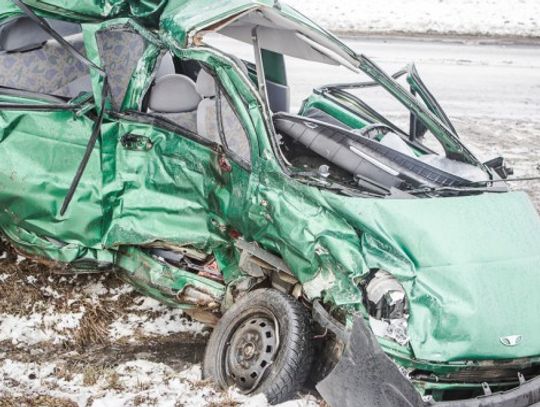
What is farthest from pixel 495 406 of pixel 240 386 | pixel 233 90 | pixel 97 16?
pixel 97 16

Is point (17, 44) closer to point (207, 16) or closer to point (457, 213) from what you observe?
point (207, 16)

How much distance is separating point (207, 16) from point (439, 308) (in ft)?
7.32

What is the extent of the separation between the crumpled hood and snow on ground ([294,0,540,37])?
35.9ft

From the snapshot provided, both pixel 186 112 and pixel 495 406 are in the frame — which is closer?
pixel 495 406

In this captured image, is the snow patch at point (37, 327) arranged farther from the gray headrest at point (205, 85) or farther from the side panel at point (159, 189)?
the gray headrest at point (205, 85)

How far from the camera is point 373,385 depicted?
3.80 m

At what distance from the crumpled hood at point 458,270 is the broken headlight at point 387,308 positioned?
6 centimetres

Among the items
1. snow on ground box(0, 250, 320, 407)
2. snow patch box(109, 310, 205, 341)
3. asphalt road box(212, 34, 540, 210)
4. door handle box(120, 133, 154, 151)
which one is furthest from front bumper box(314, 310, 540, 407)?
asphalt road box(212, 34, 540, 210)

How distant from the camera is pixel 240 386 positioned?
14.5 feet

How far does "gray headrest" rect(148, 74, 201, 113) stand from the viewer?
5.23 m

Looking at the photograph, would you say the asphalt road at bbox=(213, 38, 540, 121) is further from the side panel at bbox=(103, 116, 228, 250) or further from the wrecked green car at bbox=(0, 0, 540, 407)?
the side panel at bbox=(103, 116, 228, 250)

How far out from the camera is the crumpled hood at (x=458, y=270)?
387 cm

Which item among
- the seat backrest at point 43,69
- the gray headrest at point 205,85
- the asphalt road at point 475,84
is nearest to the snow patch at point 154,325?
the gray headrest at point 205,85

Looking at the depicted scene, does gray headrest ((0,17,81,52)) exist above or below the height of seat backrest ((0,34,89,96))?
above
